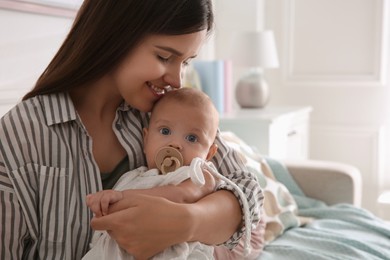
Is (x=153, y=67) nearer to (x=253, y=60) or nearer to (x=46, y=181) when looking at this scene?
(x=46, y=181)

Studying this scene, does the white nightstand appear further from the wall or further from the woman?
the woman

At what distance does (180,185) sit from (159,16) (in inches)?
12.9

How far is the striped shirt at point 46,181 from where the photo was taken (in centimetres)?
100

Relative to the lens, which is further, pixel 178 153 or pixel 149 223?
pixel 178 153

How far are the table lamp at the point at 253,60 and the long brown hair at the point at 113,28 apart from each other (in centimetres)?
178

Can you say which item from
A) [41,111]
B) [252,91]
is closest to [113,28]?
[41,111]

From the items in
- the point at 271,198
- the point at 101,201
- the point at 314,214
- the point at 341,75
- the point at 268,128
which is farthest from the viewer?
the point at 341,75

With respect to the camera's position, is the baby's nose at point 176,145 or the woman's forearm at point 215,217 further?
the baby's nose at point 176,145

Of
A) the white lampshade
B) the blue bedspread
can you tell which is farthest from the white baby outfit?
the white lampshade

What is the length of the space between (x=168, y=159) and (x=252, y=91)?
6.47 ft

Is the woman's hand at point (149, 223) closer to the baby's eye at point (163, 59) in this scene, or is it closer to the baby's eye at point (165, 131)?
the baby's eye at point (165, 131)

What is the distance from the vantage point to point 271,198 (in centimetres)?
193

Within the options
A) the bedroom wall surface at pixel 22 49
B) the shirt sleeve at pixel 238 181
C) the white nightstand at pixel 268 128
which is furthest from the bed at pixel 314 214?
the bedroom wall surface at pixel 22 49

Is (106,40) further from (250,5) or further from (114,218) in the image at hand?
(250,5)
